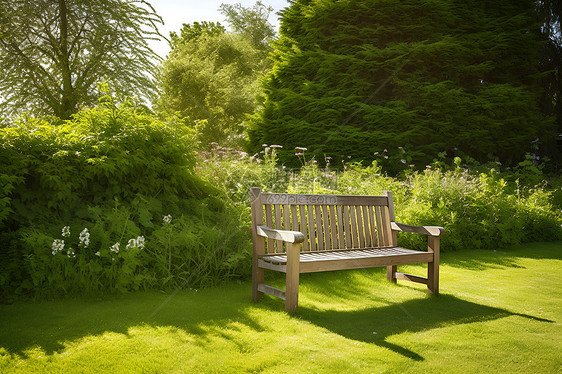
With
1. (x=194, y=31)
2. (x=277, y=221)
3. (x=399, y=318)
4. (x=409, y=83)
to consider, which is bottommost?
(x=399, y=318)

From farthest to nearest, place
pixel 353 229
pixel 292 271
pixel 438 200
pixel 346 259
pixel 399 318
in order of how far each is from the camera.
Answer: pixel 438 200, pixel 353 229, pixel 346 259, pixel 399 318, pixel 292 271

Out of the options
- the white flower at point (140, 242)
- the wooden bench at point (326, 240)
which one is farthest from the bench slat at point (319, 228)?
the white flower at point (140, 242)

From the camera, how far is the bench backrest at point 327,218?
15.2ft

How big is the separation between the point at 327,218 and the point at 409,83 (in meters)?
10.1

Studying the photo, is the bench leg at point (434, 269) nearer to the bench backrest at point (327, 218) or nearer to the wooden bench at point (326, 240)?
the wooden bench at point (326, 240)

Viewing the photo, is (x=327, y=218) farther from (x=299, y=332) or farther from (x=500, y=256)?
(x=500, y=256)

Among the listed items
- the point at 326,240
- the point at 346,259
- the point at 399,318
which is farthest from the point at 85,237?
the point at 399,318

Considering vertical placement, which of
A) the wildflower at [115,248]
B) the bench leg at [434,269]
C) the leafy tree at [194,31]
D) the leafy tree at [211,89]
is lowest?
the bench leg at [434,269]

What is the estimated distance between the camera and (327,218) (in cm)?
496

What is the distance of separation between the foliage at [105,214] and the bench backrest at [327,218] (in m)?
0.86

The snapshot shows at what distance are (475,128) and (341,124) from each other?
14.3ft

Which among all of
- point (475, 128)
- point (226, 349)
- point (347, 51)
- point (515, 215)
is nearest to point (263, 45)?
point (347, 51)

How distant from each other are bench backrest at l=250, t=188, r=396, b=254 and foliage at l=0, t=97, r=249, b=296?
2.83 feet

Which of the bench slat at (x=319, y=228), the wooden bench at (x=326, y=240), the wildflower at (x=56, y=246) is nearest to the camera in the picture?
the wooden bench at (x=326, y=240)
